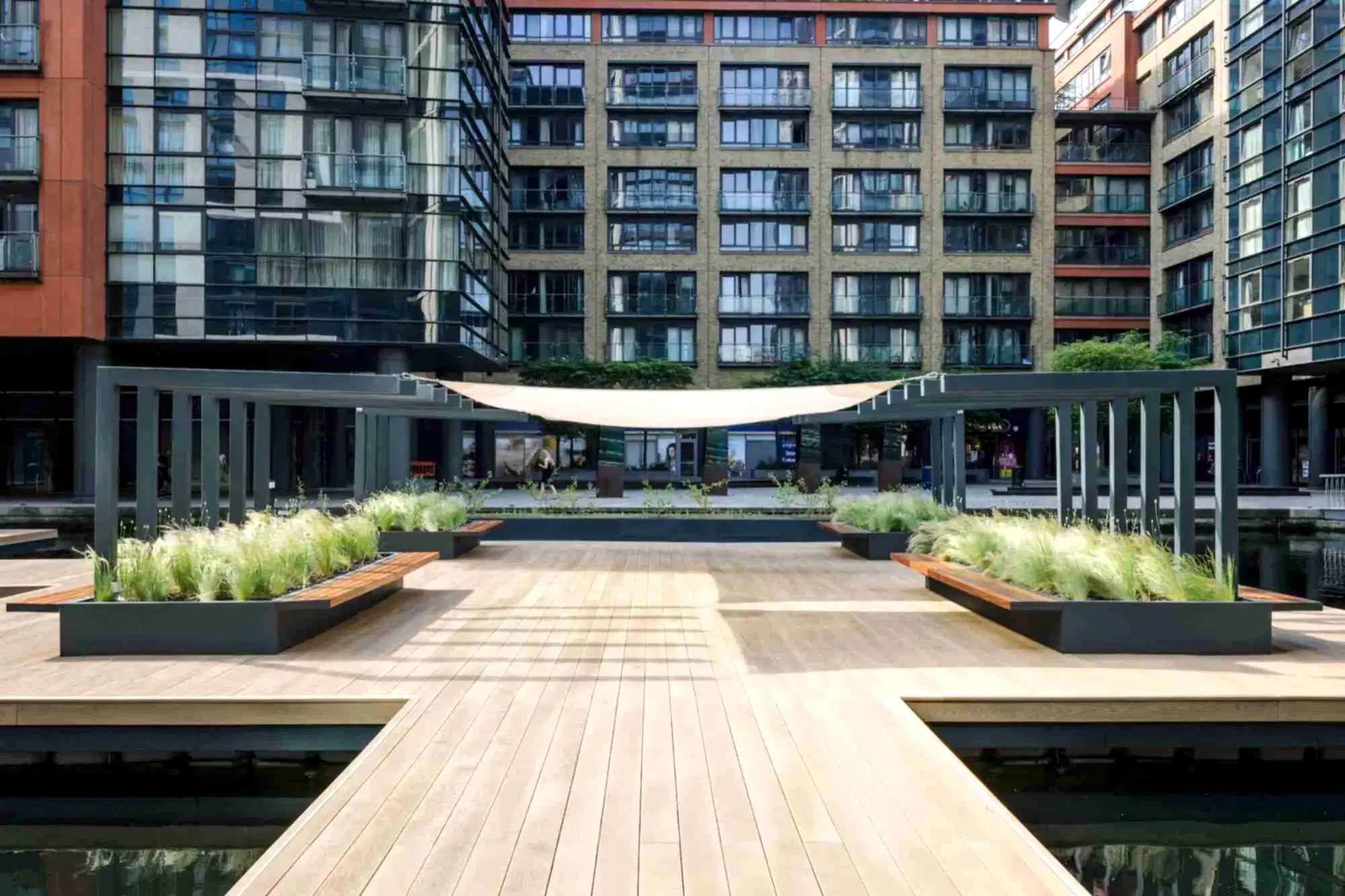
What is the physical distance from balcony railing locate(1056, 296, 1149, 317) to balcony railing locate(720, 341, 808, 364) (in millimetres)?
11535

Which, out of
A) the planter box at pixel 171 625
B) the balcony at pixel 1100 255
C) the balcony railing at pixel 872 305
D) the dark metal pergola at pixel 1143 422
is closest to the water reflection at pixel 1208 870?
the dark metal pergola at pixel 1143 422

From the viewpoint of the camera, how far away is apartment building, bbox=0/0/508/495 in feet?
81.7

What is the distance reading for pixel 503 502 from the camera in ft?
92.1

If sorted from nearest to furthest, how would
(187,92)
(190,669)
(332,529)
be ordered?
(190,669) < (332,529) < (187,92)

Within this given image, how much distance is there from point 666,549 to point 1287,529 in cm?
1365

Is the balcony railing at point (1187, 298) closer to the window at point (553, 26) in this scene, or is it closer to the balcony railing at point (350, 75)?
the window at point (553, 26)

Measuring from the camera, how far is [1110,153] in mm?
45469

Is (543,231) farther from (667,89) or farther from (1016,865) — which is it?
(1016,865)

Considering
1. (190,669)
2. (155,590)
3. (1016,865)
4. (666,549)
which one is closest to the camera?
(1016,865)

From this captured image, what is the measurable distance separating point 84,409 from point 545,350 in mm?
19273

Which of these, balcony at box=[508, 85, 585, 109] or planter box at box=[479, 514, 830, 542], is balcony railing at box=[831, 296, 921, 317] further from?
planter box at box=[479, 514, 830, 542]

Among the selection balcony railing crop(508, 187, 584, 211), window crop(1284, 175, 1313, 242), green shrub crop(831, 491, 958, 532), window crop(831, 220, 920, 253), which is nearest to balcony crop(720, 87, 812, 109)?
window crop(831, 220, 920, 253)

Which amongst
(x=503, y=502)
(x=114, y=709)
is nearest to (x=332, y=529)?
(x=114, y=709)

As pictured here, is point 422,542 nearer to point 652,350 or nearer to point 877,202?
point 652,350
